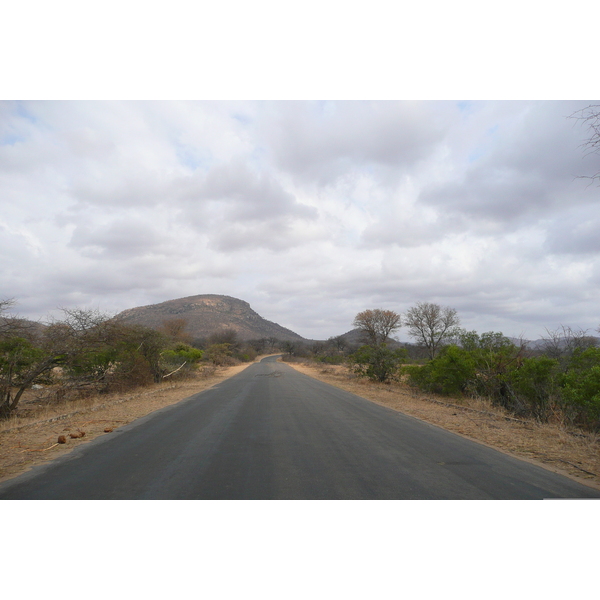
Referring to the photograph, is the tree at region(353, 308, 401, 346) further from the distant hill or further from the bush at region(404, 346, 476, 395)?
the distant hill

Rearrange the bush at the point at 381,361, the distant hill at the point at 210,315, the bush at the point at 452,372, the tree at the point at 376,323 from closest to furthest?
the bush at the point at 452,372 → the bush at the point at 381,361 → the tree at the point at 376,323 → the distant hill at the point at 210,315

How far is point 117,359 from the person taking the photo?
17234 millimetres

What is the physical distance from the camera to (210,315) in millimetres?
125562

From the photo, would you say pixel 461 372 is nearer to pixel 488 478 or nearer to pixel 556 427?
pixel 556 427

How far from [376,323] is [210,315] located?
79.9 meters

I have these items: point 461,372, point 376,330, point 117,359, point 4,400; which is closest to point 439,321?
point 376,330

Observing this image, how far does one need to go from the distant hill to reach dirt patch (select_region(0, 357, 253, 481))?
286ft

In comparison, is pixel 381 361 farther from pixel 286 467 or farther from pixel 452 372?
pixel 286 467

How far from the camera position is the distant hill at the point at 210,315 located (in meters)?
108

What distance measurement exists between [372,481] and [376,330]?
176ft

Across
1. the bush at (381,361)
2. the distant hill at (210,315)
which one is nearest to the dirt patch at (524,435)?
the bush at (381,361)

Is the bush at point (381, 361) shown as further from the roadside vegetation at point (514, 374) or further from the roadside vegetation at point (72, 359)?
the roadside vegetation at point (72, 359)

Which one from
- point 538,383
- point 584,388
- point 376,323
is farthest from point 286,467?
point 376,323

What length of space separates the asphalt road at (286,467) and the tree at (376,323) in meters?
48.4
